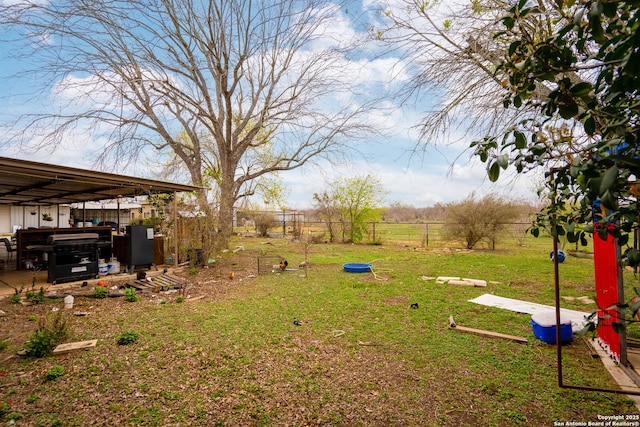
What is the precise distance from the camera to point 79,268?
23.2 ft

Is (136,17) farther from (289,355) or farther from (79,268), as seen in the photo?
(289,355)

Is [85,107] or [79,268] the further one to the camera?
[85,107]

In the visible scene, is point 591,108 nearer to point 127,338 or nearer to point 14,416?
point 14,416

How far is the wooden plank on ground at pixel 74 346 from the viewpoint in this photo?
3.59m

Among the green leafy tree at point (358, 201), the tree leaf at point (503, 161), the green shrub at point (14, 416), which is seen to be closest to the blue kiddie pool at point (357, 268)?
the green shrub at point (14, 416)

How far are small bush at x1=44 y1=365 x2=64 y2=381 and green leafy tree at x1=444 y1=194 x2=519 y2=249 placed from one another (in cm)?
1331

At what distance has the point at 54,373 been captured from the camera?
3.05 meters

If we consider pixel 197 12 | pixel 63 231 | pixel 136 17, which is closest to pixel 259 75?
pixel 197 12

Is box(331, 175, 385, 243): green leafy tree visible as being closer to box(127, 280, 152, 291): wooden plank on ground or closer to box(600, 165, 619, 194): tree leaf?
box(127, 280, 152, 291): wooden plank on ground

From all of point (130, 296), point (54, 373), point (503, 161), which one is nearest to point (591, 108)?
point (503, 161)

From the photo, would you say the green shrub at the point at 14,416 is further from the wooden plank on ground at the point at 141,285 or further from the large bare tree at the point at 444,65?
the large bare tree at the point at 444,65

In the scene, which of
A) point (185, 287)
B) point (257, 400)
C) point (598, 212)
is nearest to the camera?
point (598, 212)

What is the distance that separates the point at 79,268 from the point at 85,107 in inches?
260

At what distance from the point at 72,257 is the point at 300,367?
677cm
